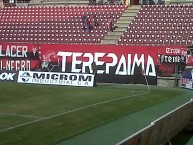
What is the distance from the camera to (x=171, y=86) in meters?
28.4

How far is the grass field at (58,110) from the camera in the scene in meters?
11.5

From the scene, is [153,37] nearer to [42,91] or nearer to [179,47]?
[179,47]

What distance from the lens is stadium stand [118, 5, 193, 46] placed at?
108ft

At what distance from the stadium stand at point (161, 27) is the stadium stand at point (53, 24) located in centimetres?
246

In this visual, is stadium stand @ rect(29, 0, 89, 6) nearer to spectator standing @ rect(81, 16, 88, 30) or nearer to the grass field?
spectator standing @ rect(81, 16, 88, 30)

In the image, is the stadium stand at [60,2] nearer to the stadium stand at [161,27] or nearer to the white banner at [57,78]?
the stadium stand at [161,27]

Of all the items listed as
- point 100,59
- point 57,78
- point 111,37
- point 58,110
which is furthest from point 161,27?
point 58,110

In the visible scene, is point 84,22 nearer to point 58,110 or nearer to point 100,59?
point 100,59

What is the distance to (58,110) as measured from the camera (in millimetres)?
16016

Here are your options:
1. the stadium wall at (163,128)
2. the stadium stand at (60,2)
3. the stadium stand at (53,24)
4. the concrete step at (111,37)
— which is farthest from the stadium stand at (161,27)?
the stadium wall at (163,128)

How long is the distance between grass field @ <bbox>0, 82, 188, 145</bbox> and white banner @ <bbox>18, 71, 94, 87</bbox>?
389 centimetres

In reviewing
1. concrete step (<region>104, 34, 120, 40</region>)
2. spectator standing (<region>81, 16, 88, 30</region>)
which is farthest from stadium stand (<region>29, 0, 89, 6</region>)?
concrete step (<region>104, 34, 120, 40</region>)

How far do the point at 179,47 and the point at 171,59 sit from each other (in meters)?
1.00

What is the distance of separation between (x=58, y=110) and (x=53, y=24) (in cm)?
2367
